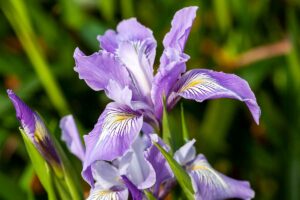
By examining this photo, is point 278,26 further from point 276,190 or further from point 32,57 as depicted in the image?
point 32,57

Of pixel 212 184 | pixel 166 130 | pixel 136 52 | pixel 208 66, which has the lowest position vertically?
pixel 208 66

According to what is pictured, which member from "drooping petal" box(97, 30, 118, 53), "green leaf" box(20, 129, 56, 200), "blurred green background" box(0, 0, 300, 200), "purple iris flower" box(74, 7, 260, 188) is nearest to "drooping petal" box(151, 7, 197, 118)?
"purple iris flower" box(74, 7, 260, 188)

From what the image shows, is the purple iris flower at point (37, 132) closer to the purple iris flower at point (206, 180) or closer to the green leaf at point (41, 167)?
the green leaf at point (41, 167)

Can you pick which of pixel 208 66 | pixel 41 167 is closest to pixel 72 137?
pixel 41 167

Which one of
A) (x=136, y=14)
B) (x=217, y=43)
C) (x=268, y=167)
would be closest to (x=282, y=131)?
(x=268, y=167)

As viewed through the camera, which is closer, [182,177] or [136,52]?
[182,177]

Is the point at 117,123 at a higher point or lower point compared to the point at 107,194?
higher

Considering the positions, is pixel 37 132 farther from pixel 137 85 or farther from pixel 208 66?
pixel 208 66
